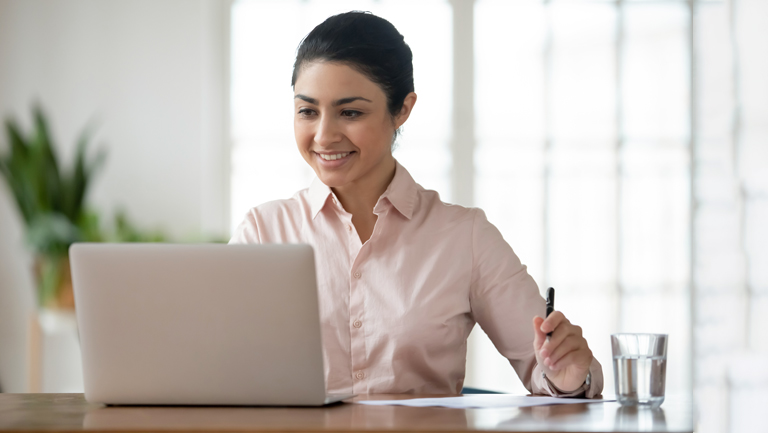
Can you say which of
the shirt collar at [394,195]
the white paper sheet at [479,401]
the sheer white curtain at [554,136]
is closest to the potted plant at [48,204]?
the sheer white curtain at [554,136]

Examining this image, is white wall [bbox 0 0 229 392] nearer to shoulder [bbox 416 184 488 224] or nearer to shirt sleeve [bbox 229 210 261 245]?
shirt sleeve [bbox 229 210 261 245]

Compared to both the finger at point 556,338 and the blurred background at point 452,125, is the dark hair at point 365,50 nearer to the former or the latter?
the finger at point 556,338

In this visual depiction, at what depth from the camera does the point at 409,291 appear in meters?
1.69

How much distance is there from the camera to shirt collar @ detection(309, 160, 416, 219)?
5.86 feet

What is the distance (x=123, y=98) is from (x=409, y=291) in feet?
9.56

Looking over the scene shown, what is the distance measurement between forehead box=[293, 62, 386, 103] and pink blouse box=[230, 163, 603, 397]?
239mm

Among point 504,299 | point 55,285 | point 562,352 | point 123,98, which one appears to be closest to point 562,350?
point 562,352

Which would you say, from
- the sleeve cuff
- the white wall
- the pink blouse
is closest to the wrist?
the sleeve cuff

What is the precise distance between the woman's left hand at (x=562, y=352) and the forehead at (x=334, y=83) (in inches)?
30.1

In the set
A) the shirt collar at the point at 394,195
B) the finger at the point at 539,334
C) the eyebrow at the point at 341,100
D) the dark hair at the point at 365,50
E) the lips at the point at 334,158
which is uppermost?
the dark hair at the point at 365,50

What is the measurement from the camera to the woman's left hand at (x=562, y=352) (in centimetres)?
123

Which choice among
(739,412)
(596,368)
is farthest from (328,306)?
(739,412)

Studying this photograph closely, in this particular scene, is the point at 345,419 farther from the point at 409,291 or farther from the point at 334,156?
the point at 334,156

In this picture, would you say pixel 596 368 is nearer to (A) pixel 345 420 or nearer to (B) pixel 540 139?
(A) pixel 345 420
